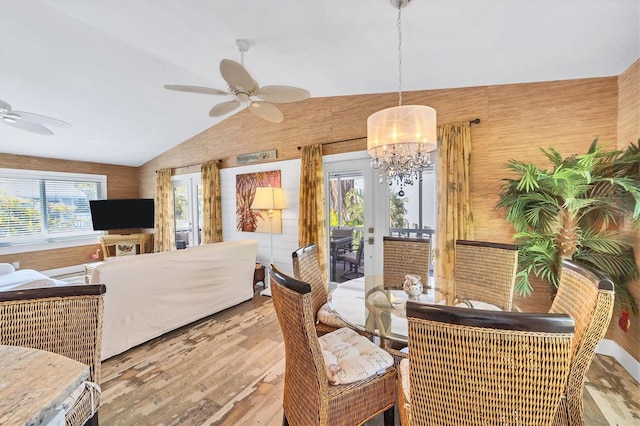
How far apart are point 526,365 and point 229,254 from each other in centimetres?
318

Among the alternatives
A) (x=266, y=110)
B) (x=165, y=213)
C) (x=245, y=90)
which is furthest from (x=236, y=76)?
(x=165, y=213)

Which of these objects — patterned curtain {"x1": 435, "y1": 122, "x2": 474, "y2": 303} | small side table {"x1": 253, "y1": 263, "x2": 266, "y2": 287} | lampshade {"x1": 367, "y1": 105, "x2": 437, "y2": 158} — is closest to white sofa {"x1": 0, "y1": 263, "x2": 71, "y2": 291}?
small side table {"x1": 253, "y1": 263, "x2": 266, "y2": 287}

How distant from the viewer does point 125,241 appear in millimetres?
6023

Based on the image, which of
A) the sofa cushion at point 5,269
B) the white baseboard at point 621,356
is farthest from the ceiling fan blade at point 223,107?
the white baseboard at point 621,356

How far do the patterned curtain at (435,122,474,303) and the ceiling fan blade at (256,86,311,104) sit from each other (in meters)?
1.66

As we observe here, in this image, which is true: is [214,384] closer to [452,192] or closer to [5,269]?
[452,192]

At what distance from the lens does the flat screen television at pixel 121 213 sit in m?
5.91

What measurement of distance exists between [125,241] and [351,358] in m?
6.43

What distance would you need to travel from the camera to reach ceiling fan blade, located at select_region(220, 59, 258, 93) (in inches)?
80.9

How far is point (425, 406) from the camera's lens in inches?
37.7

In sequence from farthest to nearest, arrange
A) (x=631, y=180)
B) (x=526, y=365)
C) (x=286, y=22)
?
(x=286, y=22) → (x=631, y=180) → (x=526, y=365)

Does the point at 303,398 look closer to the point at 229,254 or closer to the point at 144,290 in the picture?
the point at 144,290

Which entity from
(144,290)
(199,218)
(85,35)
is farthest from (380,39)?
(199,218)

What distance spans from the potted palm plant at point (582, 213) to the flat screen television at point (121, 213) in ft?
23.4
